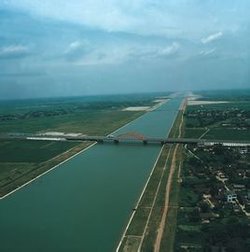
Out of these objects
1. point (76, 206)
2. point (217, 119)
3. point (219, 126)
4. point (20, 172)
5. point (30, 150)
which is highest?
point (217, 119)

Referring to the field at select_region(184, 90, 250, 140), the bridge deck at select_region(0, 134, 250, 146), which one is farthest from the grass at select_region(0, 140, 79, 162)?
the field at select_region(184, 90, 250, 140)

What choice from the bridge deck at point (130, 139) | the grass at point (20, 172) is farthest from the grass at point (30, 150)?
the bridge deck at point (130, 139)

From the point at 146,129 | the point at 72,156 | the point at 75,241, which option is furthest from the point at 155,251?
the point at 146,129

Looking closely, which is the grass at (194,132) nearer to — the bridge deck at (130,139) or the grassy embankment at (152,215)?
the bridge deck at (130,139)

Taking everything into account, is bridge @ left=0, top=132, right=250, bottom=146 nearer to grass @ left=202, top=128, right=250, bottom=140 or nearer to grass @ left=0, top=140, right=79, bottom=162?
grass @ left=0, top=140, right=79, bottom=162

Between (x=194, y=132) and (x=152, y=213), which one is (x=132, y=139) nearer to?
(x=194, y=132)

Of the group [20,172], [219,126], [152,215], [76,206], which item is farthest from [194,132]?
[152,215]
